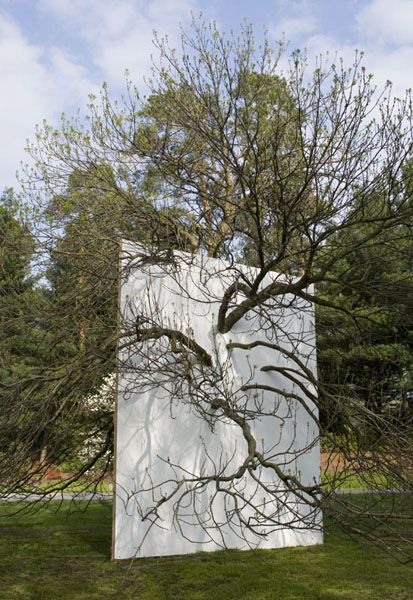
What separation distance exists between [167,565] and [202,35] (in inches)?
220

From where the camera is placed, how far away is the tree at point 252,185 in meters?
6.33

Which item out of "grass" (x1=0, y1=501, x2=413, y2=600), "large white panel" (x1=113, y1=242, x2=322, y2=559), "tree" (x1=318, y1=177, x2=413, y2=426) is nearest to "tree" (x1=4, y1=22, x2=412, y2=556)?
"large white panel" (x1=113, y1=242, x2=322, y2=559)

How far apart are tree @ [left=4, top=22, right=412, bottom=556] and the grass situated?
69cm

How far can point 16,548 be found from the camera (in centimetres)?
820

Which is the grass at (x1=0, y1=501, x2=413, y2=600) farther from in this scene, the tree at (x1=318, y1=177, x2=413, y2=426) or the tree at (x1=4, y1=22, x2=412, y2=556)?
the tree at (x1=318, y1=177, x2=413, y2=426)

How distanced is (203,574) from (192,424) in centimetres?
158

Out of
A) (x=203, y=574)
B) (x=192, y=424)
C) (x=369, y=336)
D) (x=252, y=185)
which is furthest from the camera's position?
(x=369, y=336)

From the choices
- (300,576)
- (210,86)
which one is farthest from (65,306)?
(300,576)

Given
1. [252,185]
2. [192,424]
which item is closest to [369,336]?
[192,424]

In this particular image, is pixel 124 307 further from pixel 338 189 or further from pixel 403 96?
pixel 403 96

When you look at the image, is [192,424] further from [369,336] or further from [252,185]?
[369,336]

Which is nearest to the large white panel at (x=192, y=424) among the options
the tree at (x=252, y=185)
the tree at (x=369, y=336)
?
the tree at (x=252, y=185)

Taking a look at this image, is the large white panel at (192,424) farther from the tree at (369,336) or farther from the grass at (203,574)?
the tree at (369,336)

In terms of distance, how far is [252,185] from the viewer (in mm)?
6379
